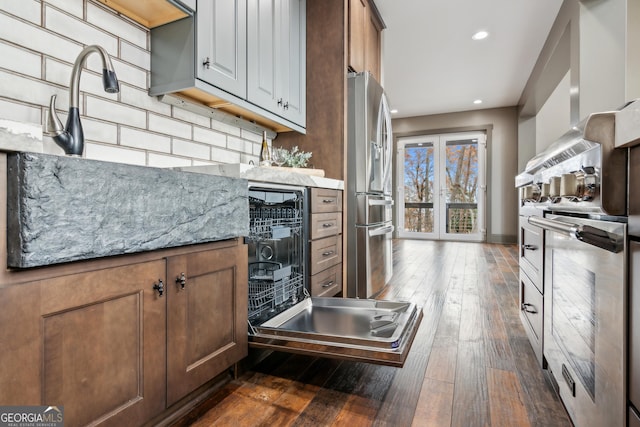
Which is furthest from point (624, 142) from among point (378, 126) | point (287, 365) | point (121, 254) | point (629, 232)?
point (378, 126)

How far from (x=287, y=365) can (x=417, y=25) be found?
3.57m

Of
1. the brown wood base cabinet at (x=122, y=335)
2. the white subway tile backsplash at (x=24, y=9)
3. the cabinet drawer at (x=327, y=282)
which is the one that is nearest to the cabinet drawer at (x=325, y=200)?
the cabinet drawer at (x=327, y=282)

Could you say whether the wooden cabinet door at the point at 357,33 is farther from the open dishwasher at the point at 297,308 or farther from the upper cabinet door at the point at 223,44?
the open dishwasher at the point at 297,308

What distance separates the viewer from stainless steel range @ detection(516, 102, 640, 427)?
2.58 feet

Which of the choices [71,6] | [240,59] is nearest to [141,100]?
[71,6]

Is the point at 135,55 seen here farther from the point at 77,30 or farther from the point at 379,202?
the point at 379,202

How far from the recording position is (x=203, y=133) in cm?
195

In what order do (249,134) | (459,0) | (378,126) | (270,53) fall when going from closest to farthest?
(270,53) < (249,134) < (378,126) < (459,0)

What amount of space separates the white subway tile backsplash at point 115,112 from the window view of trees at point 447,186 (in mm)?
6347

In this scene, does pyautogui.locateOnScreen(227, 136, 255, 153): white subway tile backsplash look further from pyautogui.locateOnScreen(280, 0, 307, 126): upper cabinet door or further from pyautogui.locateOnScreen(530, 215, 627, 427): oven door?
Answer: pyautogui.locateOnScreen(530, 215, 627, 427): oven door

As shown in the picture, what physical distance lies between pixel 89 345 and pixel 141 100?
118cm

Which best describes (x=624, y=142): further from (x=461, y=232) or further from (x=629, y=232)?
(x=461, y=232)

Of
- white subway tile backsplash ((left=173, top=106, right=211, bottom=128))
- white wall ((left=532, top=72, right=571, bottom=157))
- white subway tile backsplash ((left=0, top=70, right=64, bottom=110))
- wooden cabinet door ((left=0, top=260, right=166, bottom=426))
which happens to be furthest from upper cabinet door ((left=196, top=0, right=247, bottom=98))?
white wall ((left=532, top=72, right=571, bottom=157))

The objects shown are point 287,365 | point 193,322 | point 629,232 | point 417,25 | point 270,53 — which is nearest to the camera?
point 629,232
